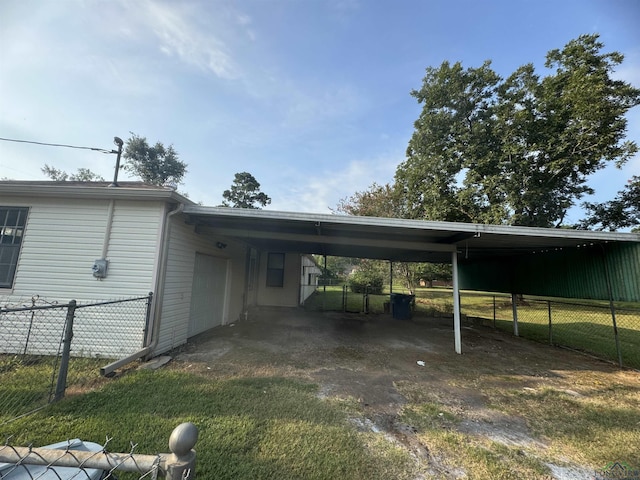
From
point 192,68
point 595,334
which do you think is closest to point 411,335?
point 595,334

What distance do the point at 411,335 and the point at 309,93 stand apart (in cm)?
867

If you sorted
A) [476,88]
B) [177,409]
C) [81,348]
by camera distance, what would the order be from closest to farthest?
[177,409]
[81,348]
[476,88]

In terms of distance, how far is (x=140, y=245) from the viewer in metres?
4.93

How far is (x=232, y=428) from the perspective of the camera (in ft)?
9.16

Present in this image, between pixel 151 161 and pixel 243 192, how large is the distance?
970 centimetres

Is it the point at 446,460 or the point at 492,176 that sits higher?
the point at 492,176

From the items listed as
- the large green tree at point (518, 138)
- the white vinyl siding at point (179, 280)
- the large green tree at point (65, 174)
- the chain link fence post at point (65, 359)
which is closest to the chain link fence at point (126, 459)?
the chain link fence post at point (65, 359)

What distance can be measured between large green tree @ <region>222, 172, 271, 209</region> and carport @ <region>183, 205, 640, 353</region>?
21650mm

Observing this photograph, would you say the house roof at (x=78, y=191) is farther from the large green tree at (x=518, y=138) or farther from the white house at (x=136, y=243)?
the large green tree at (x=518, y=138)

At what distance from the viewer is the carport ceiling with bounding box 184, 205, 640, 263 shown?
488 centimetres

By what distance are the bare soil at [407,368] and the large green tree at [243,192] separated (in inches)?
841

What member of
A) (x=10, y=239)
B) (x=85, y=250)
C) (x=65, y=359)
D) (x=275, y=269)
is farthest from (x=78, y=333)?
(x=275, y=269)

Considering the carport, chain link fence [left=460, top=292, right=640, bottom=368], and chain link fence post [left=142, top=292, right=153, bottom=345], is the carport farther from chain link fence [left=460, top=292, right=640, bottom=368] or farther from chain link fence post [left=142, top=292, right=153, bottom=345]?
chain link fence post [left=142, top=292, right=153, bottom=345]

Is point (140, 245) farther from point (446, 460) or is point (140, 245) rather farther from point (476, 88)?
point (476, 88)
